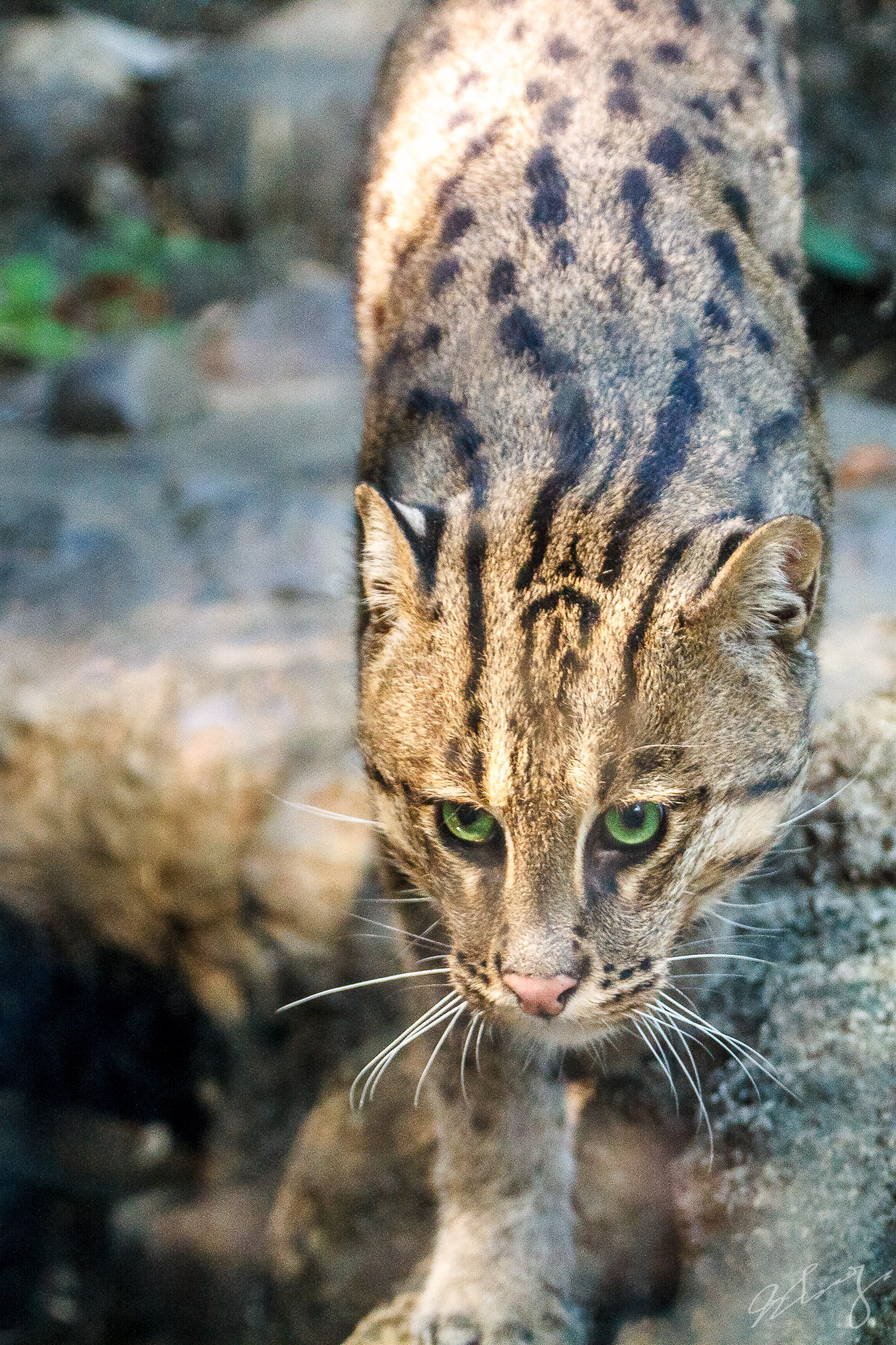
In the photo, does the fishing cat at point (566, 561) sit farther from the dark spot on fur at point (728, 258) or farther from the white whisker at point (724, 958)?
the white whisker at point (724, 958)

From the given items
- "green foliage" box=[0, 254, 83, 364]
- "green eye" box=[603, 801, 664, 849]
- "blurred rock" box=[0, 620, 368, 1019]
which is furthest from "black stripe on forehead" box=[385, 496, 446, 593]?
"green foliage" box=[0, 254, 83, 364]

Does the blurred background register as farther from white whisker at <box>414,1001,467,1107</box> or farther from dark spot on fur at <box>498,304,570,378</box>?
dark spot on fur at <box>498,304,570,378</box>

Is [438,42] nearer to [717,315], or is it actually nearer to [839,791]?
[717,315]

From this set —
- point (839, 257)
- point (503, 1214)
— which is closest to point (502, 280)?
point (503, 1214)

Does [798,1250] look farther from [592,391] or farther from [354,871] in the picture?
[354,871]

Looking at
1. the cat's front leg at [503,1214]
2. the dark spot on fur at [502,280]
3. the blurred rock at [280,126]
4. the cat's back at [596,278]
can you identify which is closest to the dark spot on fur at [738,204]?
the cat's back at [596,278]

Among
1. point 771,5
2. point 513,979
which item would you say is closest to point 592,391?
point 513,979

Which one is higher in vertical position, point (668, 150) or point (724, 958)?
point (668, 150)
